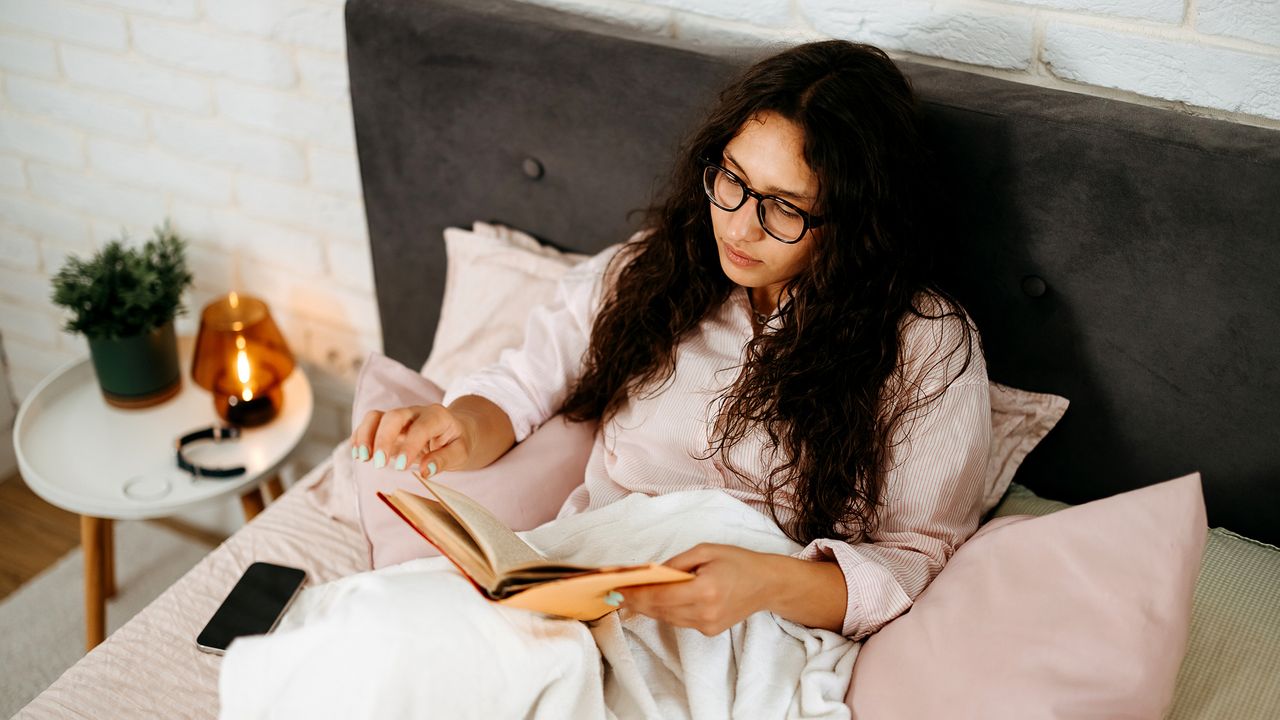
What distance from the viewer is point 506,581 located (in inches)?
31.4

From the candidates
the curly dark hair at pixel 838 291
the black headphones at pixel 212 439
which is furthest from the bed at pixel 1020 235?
the black headphones at pixel 212 439

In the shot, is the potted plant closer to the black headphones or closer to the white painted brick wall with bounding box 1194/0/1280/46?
the black headphones

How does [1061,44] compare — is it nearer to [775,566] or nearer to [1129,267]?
[1129,267]

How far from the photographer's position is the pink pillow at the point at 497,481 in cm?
118

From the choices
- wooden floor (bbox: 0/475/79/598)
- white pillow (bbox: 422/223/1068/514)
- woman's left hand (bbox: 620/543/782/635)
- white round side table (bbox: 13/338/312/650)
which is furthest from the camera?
wooden floor (bbox: 0/475/79/598)

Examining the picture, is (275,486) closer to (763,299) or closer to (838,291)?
(763,299)

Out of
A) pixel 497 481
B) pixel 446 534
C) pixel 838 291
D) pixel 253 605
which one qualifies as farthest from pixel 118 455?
pixel 838 291

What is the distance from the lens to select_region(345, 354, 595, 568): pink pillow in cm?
A: 118

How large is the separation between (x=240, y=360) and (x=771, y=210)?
1.01m

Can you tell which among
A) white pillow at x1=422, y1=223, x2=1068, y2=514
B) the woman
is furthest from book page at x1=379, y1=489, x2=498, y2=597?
white pillow at x1=422, y1=223, x2=1068, y2=514

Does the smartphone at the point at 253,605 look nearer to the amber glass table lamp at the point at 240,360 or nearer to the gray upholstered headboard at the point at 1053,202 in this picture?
the amber glass table lamp at the point at 240,360

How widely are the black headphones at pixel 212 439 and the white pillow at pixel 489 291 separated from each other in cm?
38

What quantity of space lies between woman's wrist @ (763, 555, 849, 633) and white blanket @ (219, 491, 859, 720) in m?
0.02

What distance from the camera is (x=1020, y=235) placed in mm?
1075
